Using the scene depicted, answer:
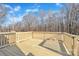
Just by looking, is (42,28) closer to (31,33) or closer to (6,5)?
(31,33)

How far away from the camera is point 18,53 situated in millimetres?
1688

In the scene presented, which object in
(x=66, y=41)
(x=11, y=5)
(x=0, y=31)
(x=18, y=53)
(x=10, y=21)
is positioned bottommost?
(x=18, y=53)

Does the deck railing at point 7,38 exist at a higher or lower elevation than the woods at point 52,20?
lower

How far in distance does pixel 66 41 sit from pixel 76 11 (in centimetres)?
32

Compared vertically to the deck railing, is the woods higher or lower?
higher

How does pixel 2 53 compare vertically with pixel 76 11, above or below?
below

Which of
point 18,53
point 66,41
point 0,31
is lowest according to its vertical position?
point 18,53

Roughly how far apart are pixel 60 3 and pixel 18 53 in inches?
26.4

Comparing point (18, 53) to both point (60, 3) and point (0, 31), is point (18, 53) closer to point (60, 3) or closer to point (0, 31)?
point (0, 31)

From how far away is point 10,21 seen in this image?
1.68 meters

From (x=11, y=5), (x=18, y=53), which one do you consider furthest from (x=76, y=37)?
(x=11, y=5)

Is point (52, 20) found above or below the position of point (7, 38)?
above

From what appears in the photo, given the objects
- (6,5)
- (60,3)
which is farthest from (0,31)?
(60,3)

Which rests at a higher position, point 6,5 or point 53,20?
point 6,5
